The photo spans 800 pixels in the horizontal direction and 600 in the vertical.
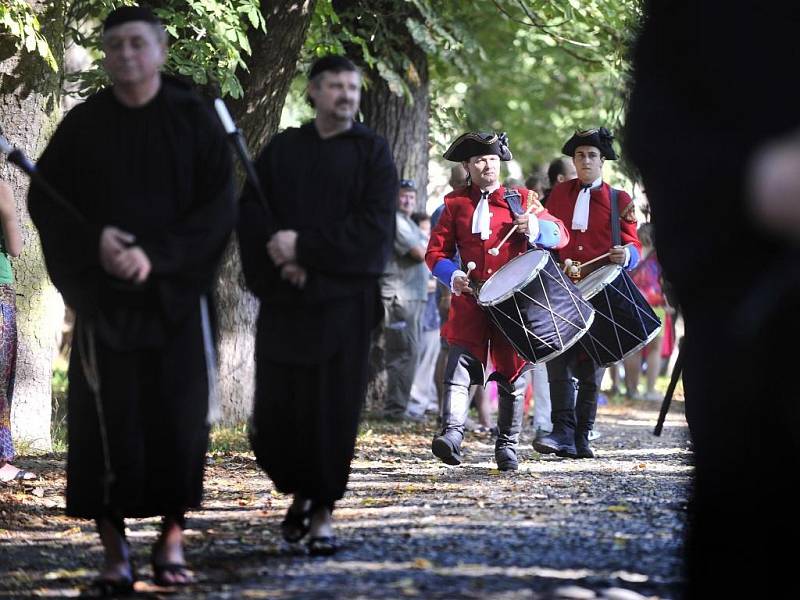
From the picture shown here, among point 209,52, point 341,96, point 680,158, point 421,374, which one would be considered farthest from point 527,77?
point 680,158

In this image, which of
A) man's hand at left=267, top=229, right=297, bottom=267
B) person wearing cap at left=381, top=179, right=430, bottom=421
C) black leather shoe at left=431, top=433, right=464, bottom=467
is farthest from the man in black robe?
person wearing cap at left=381, top=179, right=430, bottom=421

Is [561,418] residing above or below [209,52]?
below

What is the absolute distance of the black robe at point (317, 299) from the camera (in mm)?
6609

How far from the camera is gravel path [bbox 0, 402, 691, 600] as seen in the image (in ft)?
19.3

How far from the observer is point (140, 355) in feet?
20.1

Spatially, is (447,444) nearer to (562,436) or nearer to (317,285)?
(562,436)

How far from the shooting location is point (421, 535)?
23.2ft

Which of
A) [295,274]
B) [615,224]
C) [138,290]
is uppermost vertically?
[615,224]

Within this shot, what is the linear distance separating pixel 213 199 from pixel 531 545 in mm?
2097

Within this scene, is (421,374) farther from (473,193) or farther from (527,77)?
(527,77)

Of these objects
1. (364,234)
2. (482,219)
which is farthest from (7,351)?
(364,234)

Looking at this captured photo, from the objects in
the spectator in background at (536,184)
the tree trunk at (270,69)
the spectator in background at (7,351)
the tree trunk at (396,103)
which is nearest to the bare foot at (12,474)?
the spectator in background at (7,351)

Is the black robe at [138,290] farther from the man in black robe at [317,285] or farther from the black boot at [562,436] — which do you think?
the black boot at [562,436]

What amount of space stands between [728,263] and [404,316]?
1043cm
